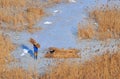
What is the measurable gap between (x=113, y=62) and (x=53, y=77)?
1.41 meters

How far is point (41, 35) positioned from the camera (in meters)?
10.3

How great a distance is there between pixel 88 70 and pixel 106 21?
3.10 metres

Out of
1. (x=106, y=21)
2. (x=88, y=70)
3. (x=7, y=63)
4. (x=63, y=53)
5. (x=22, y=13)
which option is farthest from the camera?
(x=22, y=13)

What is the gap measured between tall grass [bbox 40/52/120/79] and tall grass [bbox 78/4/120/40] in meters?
1.93

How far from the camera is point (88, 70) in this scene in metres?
7.76

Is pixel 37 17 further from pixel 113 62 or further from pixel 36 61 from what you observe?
pixel 113 62

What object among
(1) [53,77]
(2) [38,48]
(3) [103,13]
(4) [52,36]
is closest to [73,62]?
(1) [53,77]

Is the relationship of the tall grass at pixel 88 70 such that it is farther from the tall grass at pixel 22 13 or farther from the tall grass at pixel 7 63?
the tall grass at pixel 22 13

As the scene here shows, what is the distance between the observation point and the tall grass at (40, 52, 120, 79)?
24.9 feet

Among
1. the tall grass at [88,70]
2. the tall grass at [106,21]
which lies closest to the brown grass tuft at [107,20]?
the tall grass at [106,21]

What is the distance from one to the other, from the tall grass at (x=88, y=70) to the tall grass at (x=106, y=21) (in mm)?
1934

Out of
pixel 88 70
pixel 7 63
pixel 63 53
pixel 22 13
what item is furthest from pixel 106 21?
pixel 7 63

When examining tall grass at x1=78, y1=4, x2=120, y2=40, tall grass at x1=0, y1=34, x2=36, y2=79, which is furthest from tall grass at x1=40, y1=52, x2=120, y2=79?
tall grass at x1=78, y1=4, x2=120, y2=40

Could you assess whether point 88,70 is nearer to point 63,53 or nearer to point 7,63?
point 63,53
